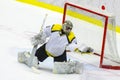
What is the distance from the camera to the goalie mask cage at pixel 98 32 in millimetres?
5031

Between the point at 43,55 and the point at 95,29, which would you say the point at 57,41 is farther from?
the point at 95,29

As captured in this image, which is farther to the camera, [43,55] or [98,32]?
[98,32]

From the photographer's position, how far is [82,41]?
17.3ft

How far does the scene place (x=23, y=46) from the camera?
532cm

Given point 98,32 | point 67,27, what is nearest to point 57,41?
point 67,27

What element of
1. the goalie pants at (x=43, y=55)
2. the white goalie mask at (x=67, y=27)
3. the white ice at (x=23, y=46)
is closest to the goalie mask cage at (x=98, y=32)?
the white ice at (x=23, y=46)

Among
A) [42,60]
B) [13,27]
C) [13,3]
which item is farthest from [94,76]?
[13,3]

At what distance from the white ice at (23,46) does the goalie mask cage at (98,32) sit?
0.42 ft

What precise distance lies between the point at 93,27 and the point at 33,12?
1886mm

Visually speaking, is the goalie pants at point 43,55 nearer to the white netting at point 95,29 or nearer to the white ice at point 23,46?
the white ice at point 23,46

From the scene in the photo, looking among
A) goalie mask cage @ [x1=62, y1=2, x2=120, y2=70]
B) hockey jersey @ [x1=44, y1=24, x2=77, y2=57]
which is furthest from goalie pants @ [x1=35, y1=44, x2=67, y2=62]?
goalie mask cage @ [x1=62, y1=2, x2=120, y2=70]

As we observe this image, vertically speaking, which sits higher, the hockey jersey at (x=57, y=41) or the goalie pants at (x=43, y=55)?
the hockey jersey at (x=57, y=41)

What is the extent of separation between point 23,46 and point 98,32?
0.84 meters

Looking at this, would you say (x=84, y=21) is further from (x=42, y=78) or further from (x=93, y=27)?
(x=42, y=78)
